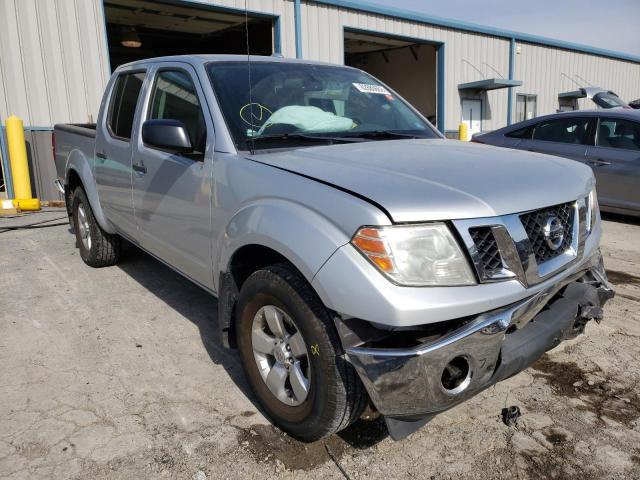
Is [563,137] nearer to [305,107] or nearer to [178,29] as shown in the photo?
[305,107]

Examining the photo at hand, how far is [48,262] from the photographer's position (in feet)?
18.3

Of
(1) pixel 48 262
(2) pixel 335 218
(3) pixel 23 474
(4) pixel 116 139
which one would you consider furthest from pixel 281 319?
(1) pixel 48 262

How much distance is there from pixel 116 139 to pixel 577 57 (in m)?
21.4

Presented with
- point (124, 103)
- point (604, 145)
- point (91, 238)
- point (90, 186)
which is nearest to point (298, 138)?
point (124, 103)

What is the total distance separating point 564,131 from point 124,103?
595 centimetres

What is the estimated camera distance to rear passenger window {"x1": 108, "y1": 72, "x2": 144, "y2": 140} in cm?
398

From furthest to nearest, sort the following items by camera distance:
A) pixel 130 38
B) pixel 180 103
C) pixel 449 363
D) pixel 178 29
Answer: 1. pixel 178 29
2. pixel 130 38
3. pixel 180 103
4. pixel 449 363

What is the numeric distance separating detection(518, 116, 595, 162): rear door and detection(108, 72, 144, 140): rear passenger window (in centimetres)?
556

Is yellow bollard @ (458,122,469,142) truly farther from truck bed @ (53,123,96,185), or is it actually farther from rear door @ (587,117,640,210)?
truck bed @ (53,123,96,185)

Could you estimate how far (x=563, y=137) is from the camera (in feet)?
24.2

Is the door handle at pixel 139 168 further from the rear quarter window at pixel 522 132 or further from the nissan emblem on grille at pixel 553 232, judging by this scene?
the rear quarter window at pixel 522 132

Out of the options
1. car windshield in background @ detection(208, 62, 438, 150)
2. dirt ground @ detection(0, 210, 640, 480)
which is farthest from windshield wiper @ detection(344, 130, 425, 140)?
dirt ground @ detection(0, 210, 640, 480)

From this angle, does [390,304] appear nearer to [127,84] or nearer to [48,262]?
[127,84]

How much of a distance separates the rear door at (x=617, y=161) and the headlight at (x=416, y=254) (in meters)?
5.85
